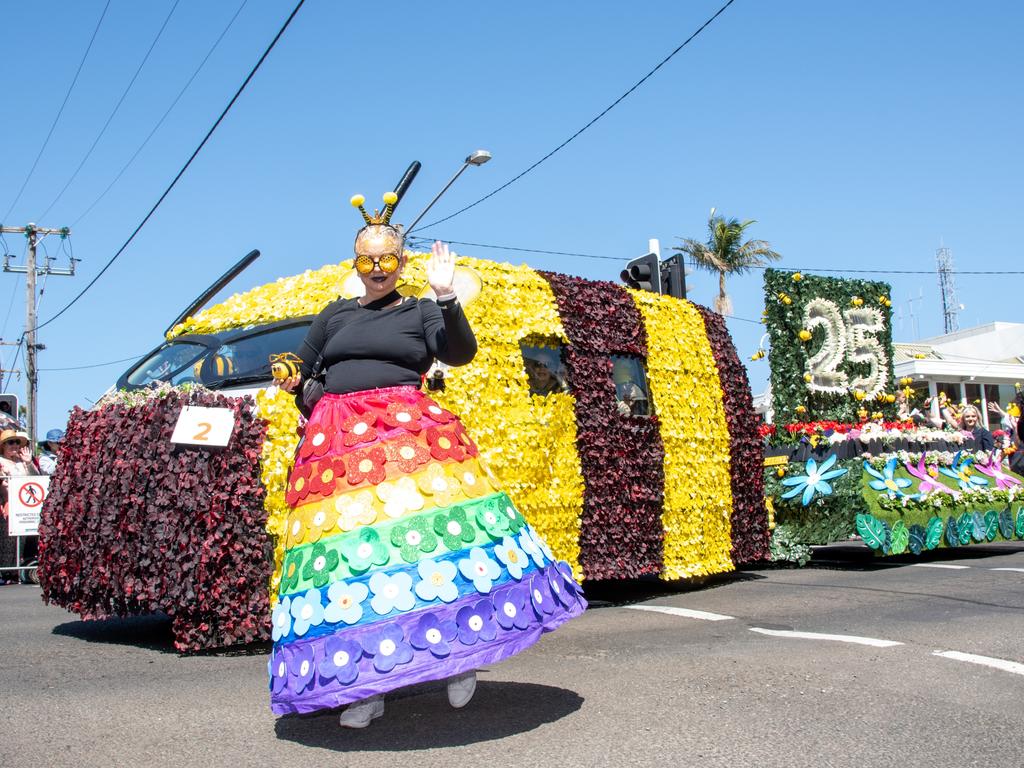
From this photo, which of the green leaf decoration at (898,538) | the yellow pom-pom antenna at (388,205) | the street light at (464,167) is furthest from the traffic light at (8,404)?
the yellow pom-pom antenna at (388,205)

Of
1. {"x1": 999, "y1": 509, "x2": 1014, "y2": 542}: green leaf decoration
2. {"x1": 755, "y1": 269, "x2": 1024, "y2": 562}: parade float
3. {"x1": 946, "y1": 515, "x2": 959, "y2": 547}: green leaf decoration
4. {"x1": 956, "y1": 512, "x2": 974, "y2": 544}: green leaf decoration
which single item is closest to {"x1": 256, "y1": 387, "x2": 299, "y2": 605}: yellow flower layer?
{"x1": 755, "y1": 269, "x2": 1024, "y2": 562}: parade float

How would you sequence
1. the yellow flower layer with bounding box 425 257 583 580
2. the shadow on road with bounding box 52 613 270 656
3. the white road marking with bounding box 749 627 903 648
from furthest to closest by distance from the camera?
1. the yellow flower layer with bounding box 425 257 583 580
2. the shadow on road with bounding box 52 613 270 656
3. the white road marking with bounding box 749 627 903 648

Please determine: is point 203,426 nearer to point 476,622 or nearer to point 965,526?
point 476,622

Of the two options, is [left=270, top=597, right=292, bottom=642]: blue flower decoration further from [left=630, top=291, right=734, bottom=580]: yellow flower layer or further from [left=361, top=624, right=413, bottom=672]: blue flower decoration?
[left=630, top=291, right=734, bottom=580]: yellow flower layer

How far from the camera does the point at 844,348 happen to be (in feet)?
39.0

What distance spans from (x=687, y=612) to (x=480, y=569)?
4.05 m

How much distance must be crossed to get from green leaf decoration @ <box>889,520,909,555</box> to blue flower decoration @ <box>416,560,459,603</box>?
7392 mm

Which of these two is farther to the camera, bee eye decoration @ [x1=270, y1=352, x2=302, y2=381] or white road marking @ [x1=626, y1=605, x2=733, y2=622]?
white road marking @ [x1=626, y1=605, x2=733, y2=622]

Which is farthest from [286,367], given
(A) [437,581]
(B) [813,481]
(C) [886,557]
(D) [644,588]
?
(C) [886,557]

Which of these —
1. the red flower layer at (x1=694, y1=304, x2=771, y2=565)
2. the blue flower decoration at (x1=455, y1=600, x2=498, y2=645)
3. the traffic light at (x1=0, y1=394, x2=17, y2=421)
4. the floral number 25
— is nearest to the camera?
the blue flower decoration at (x1=455, y1=600, x2=498, y2=645)

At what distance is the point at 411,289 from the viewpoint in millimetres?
6527

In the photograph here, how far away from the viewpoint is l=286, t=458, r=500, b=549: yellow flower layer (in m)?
3.71

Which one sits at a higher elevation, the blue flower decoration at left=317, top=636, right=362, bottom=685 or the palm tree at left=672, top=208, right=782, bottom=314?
the palm tree at left=672, top=208, right=782, bottom=314

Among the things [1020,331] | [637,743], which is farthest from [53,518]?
[1020,331]
